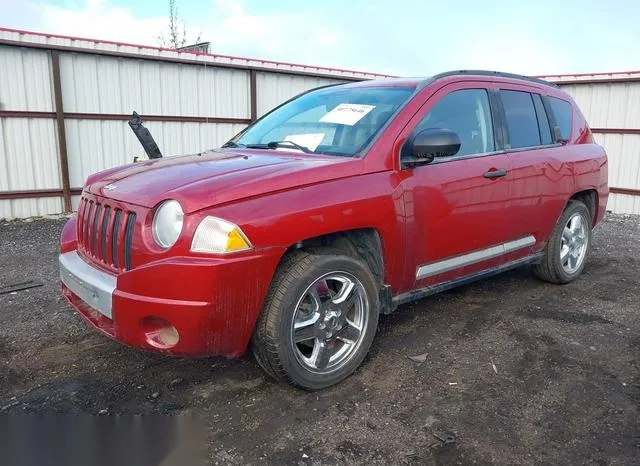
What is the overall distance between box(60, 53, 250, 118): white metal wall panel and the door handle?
8.31 metres

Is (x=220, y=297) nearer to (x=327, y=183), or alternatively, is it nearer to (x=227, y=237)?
(x=227, y=237)

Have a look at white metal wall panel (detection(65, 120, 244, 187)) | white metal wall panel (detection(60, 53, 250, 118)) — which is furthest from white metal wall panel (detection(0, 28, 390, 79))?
white metal wall panel (detection(65, 120, 244, 187))

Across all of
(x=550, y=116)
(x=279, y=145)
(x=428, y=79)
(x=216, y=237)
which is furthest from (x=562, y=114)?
(x=216, y=237)

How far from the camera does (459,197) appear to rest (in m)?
3.68

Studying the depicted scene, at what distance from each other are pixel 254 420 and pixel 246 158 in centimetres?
157

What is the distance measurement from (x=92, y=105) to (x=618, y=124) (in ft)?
35.5

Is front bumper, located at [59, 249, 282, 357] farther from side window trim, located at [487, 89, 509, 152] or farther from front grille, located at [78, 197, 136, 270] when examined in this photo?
side window trim, located at [487, 89, 509, 152]

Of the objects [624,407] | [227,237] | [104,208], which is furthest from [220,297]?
[624,407]

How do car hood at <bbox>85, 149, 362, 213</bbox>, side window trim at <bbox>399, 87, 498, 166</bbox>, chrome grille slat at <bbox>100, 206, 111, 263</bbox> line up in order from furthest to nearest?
side window trim at <bbox>399, 87, 498, 166</bbox>
chrome grille slat at <bbox>100, 206, 111, 263</bbox>
car hood at <bbox>85, 149, 362, 213</bbox>

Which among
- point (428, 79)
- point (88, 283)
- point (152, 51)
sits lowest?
point (88, 283)

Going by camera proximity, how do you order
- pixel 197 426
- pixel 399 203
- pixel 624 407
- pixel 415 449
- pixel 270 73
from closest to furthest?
pixel 415 449 → pixel 197 426 → pixel 624 407 → pixel 399 203 → pixel 270 73

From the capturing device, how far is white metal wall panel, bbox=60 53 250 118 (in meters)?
9.70

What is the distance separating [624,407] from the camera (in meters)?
2.93

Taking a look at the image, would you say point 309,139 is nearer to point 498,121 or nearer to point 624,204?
point 498,121
